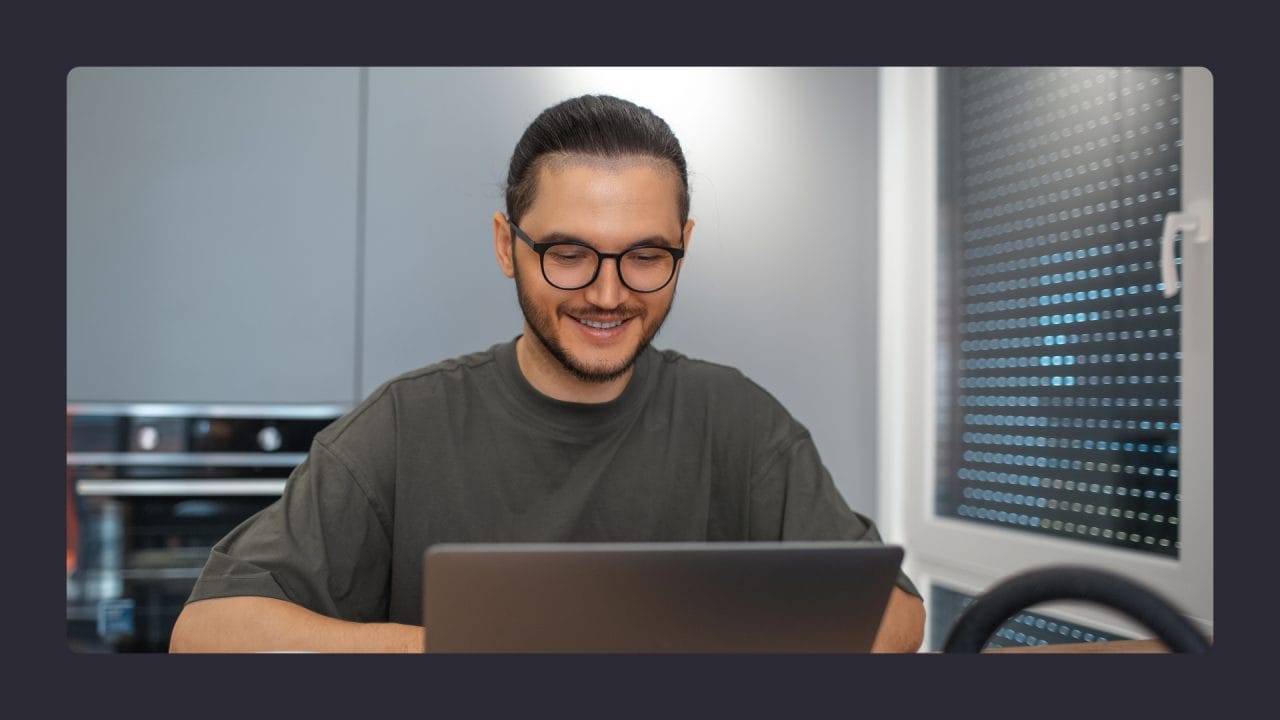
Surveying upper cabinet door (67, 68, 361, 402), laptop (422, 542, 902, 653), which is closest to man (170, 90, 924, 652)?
laptop (422, 542, 902, 653)

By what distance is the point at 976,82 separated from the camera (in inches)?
104

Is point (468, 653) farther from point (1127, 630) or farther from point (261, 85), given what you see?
point (261, 85)

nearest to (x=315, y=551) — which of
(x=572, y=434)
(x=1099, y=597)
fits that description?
(x=572, y=434)

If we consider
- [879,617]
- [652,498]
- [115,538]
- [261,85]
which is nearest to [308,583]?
[652,498]

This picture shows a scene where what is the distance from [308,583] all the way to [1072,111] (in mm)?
1902

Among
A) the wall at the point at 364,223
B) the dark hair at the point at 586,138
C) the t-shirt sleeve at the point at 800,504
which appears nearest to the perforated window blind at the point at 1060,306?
the wall at the point at 364,223

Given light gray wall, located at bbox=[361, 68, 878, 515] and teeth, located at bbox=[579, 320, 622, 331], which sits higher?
light gray wall, located at bbox=[361, 68, 878, 515]

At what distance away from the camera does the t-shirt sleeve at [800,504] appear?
1.46 metres

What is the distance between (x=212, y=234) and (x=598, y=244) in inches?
54.1

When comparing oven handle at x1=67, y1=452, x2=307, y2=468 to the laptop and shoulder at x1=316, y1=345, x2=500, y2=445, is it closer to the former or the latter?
shoulder at x1=316, y1=345, x2=500, y2=445

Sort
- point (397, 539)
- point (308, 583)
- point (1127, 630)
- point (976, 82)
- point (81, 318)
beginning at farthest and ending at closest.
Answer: point (976, 82), point (81, 318), point (1127, 630), point (397, 539), point (308, 583)

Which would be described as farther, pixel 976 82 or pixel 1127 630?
pixel 976 82

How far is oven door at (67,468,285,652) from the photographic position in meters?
2.29

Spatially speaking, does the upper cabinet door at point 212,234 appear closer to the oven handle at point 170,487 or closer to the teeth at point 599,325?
the oven handle at point 170,487
